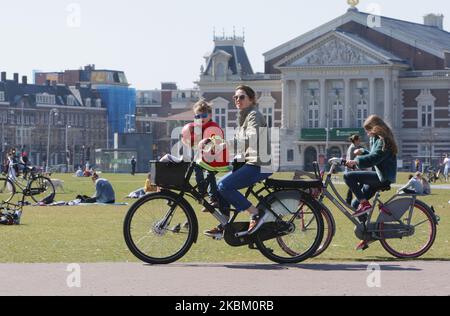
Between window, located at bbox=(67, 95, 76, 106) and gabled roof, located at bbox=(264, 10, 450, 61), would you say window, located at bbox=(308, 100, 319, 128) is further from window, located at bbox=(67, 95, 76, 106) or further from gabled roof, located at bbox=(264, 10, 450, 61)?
window, located at bbox=(67, 95, 76, 106)

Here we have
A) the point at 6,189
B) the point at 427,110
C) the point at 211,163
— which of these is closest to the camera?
the point at 211,163

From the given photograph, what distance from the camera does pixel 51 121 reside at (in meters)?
153

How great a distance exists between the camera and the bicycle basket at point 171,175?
42.8ft

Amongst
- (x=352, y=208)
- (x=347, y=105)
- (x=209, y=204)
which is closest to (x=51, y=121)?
(x=347, y=105)

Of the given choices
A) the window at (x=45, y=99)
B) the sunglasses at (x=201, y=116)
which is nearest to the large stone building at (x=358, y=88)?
the window at (x=45, y=99)

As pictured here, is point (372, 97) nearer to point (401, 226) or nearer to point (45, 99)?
point (45, 99)

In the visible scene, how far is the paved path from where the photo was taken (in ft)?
34.1

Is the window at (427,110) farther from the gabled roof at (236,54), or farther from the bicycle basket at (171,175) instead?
the bicycle basket at (171,175)

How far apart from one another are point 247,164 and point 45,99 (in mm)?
142399

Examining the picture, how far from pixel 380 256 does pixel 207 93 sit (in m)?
109

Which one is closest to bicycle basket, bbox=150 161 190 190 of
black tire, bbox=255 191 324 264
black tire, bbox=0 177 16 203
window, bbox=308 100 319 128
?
black tire, bbox=255 191 324 264

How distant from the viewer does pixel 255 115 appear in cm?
1291

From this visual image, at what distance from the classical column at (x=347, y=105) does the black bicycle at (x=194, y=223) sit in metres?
102
